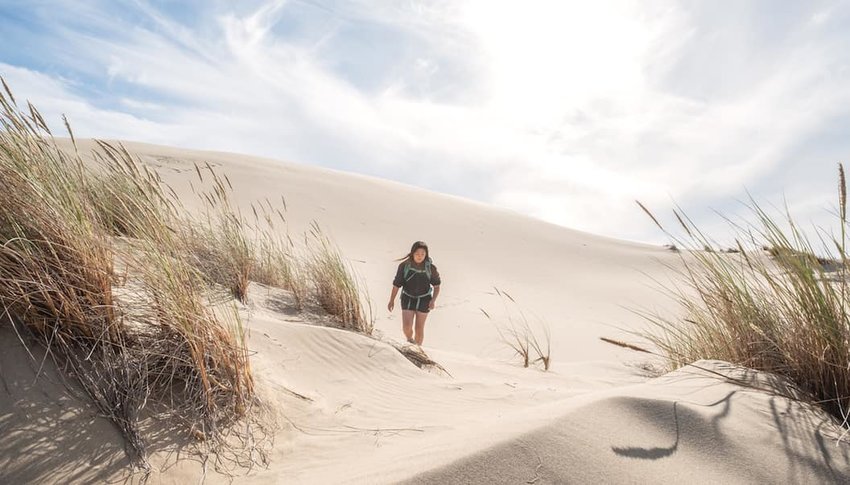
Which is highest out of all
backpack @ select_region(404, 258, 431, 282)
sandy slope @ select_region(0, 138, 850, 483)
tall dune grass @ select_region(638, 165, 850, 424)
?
backpack @ select_region(404, 258, 431, 282)

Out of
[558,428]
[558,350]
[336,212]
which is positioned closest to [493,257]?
[336,212]

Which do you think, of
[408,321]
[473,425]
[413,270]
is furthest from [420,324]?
[473,425]

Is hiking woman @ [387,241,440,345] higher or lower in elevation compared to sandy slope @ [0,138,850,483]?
higher

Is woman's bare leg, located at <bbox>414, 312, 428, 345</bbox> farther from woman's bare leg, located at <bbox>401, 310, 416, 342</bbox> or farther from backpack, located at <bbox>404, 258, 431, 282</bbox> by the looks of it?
backpack, located at <bbox>404, 258, 431, 282</bbox>

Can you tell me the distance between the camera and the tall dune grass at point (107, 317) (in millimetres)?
1747

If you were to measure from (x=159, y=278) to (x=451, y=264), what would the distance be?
35.9ft

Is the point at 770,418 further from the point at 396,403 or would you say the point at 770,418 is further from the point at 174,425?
the point at 174,425

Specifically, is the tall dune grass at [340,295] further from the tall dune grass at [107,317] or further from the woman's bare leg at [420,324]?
the tall dune grass at [107,317]

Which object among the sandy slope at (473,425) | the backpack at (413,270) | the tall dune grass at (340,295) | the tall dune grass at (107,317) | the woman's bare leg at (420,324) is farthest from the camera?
the backpack at (413,270)

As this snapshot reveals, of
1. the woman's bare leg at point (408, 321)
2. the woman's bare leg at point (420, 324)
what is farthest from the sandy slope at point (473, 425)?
the woman's bare leg at point (408, 321)

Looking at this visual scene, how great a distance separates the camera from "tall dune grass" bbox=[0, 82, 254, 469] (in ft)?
5.73

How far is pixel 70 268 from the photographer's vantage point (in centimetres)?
183

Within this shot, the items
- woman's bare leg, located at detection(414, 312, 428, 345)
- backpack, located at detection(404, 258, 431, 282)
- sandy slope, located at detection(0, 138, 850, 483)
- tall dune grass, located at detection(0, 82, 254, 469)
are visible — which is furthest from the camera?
backpack, located at detection(404, 258, 431, 282)

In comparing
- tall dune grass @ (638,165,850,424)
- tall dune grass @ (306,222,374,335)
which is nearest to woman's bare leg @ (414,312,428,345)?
tall dune grass @ (306,222,374,335)
